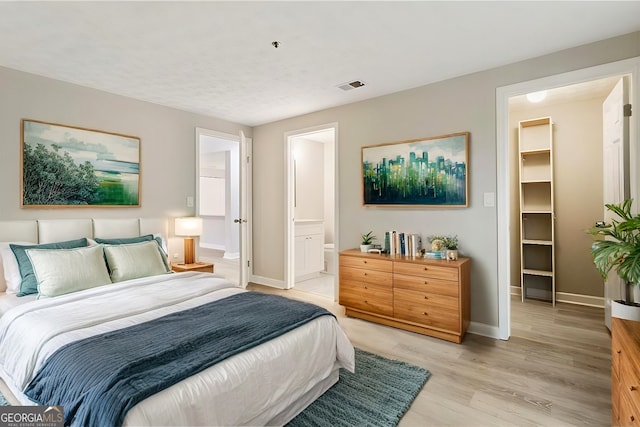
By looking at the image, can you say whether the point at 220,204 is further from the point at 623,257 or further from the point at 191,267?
the point at 623,257

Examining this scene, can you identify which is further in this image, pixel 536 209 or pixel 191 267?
pixel 536 209

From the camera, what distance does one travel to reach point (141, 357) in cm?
147

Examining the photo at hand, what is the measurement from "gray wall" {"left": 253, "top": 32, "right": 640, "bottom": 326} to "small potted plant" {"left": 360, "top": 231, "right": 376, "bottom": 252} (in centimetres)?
8

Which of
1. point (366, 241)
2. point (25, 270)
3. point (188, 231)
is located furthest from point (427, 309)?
point (25, 270)

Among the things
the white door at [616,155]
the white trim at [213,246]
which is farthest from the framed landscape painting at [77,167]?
the white door at [616,155]

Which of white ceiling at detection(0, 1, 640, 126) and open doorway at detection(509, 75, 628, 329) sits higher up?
Answer: white ceiling at detection(0, 1, 640, 126)

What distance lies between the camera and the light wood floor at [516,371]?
1.91m

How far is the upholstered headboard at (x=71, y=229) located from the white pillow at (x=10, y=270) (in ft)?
0.59

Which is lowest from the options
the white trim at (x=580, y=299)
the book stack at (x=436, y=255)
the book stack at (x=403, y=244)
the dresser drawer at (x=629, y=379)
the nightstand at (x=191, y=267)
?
the white trim at (x=580, y=299)

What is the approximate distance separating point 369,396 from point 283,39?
8.68ft

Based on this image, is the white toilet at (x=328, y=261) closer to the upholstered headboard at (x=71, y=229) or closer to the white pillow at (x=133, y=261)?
the upholstered headboard at (x=71, y=229)

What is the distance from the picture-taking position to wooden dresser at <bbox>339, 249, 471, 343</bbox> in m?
2.87

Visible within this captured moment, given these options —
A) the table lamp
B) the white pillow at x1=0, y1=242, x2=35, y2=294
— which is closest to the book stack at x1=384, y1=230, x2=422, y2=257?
the table lamp

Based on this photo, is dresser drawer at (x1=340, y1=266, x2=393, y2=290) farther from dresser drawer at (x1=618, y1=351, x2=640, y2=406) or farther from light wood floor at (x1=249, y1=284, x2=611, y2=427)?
dresser drawer at (x1=618, y1=351, x2=640, y2=406)
